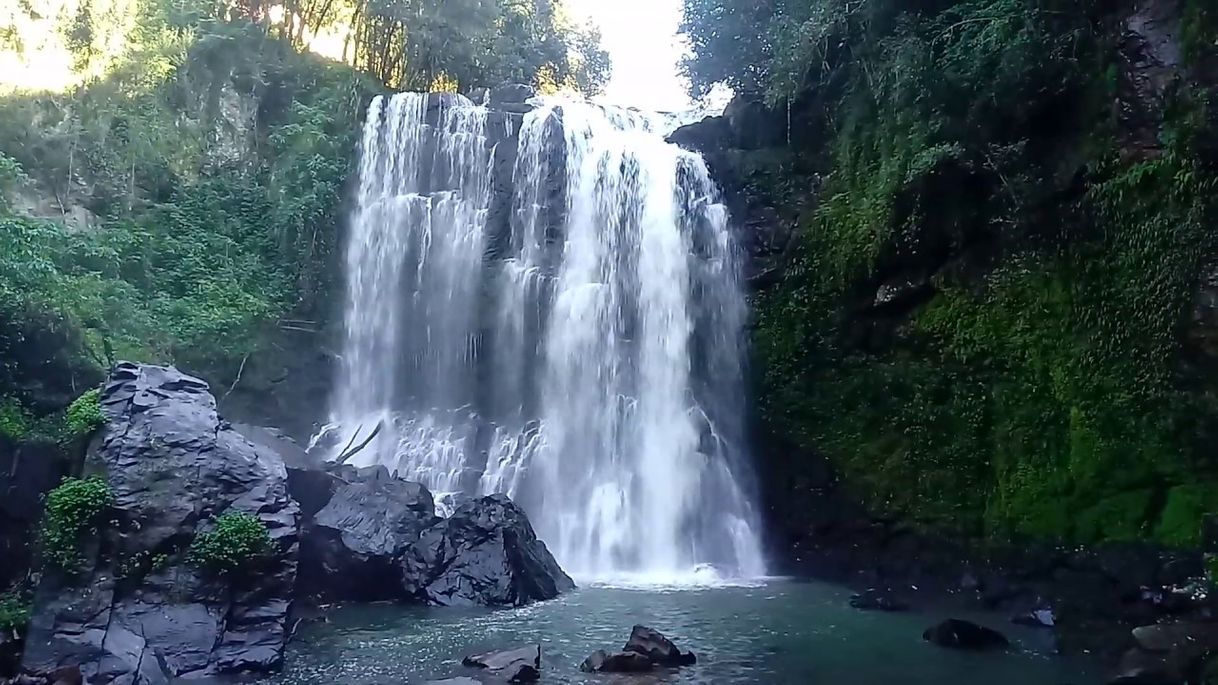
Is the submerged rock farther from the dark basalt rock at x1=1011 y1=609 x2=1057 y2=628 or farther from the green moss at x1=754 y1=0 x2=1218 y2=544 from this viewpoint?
the green moss at x1=754 y1=0 x2=1218 y2=544

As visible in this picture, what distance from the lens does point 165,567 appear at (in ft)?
27.6

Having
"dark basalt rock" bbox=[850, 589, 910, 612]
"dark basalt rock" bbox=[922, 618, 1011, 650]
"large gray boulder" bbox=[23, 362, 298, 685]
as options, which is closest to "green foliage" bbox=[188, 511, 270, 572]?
"large gray boulder" bbox=[23, 362, 298, 685]

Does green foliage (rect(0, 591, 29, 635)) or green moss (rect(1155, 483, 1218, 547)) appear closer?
green foliage (rect(0, 591, 29, 635))

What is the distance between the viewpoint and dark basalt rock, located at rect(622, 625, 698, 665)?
7.75m

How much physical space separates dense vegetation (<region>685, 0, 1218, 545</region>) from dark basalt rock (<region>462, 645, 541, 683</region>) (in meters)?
7.70

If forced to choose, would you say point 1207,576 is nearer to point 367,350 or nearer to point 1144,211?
point 1144,211

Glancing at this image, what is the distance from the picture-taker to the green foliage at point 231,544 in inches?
335

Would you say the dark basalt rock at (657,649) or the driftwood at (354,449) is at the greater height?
the driftwood at (354,449)

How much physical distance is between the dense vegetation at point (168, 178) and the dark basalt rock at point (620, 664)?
25.2ft

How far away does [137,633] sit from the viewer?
7.88m

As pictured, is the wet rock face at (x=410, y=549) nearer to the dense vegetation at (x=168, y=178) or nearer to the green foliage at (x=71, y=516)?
the green foliage at (x=71, y=516)

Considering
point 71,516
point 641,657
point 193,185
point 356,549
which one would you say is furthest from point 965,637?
point 193,185

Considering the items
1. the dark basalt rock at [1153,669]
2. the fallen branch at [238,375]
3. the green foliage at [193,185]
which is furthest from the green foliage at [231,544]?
the dark basalt rock at [1153,669]

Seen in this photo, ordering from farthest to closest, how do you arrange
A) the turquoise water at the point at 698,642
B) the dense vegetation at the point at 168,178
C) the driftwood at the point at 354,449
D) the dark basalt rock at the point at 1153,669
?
1. the driftwood at the point at 354,449
2. the dense vegetation at the point at 168,178
3. the turquoise water at the point at 698,642
4. the dark basalt rock at the point at 1153,669
